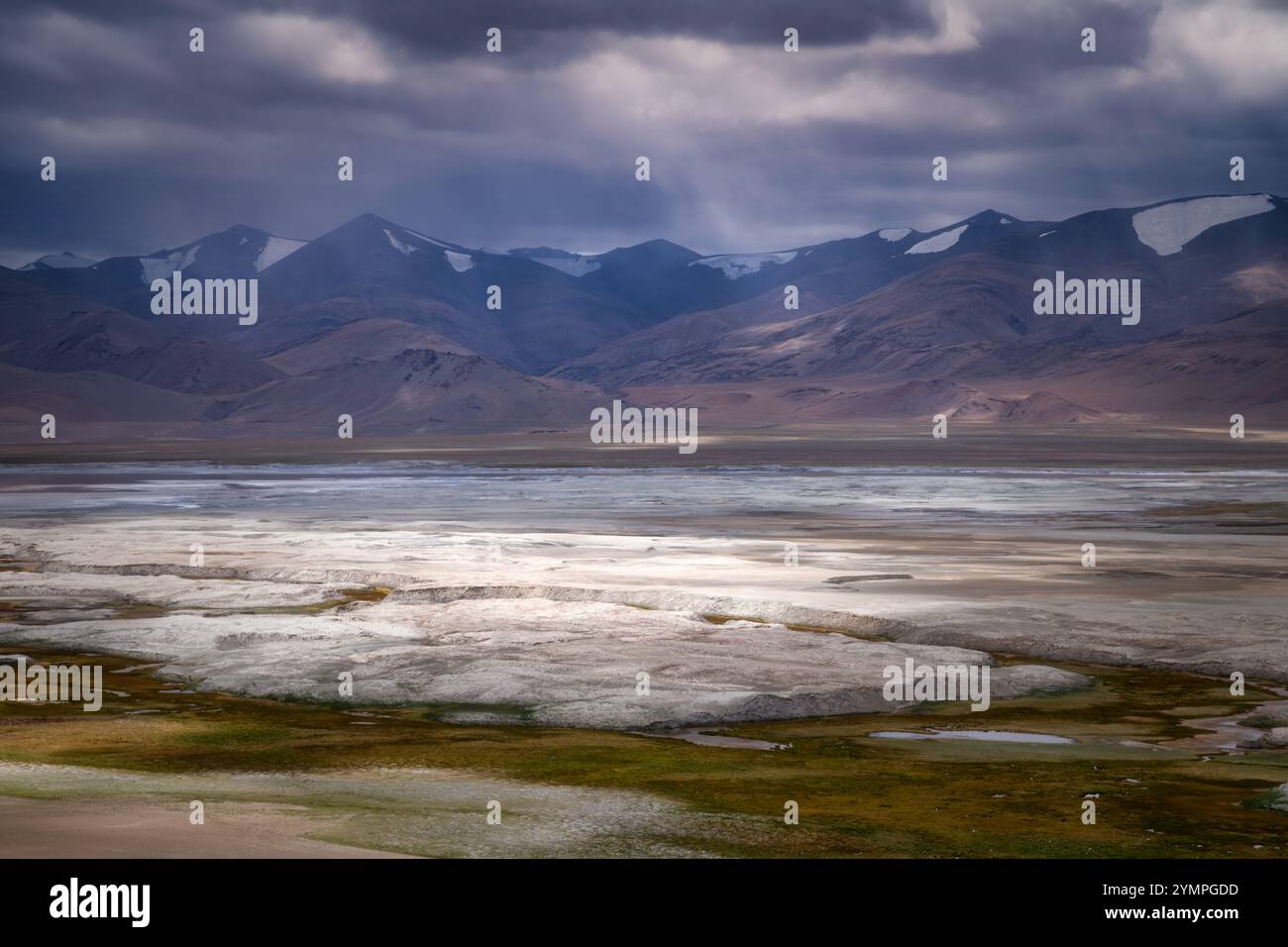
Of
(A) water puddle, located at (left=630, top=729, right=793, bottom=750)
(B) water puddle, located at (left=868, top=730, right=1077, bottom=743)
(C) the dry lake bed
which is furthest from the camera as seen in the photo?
(B) water puddle, located at (left=868, top=730, right=1077, bottom=743)

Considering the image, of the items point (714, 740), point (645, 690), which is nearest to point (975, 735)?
point (714, 740)

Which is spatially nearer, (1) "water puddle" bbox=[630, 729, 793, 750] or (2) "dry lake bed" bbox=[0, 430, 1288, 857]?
(2) "dry lake bed" bbox=[0, 430, 1288, 857]

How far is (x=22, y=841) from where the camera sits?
8.59m

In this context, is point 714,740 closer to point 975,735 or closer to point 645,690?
point 645,690

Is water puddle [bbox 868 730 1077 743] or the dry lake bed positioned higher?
the dry lake bed

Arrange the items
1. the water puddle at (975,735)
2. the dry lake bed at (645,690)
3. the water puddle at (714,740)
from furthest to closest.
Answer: the water puddle at (975,735), the water puddle at (714,740), the dry lake bed at (645,690)

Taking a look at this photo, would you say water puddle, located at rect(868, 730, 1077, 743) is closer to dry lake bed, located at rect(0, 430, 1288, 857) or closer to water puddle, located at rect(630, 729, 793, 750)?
dry lake bed, located at rect(0, 430, 1288, 857)

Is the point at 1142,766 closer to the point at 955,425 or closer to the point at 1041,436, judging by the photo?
the point at 1041,436

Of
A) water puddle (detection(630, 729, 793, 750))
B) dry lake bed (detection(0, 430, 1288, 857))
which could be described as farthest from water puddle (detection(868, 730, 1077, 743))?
water puddle (detection(630, 729, 793, 750))

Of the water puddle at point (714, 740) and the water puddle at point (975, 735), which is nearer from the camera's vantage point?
the water puddle at point (714, 740)

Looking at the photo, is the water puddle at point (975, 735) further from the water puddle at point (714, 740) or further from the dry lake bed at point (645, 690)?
the water puddle at point (714, 740)

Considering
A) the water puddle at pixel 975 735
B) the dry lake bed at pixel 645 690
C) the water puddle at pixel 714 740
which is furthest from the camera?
the water puddle at pixel 975 735

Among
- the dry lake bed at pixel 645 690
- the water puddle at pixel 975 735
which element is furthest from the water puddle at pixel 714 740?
the water puddle at pixel 975 735
